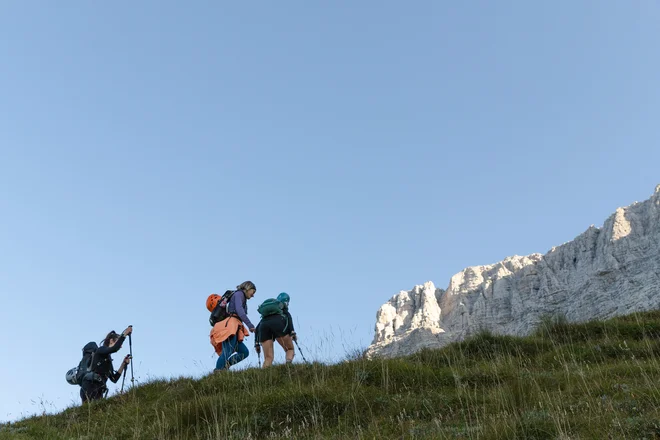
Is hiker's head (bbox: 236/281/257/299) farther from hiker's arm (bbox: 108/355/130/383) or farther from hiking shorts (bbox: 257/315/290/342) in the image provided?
hiker's arm (bbox: 108/355/130/383)

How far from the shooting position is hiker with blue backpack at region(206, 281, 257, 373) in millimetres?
11523

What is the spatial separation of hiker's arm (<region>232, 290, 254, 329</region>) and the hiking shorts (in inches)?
12.4

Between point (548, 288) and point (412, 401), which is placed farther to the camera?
point (548, 288)

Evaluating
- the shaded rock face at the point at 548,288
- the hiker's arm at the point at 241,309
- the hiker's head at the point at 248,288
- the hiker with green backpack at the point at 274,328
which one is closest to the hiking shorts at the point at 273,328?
the hiker with green backpack at the point at 274,328

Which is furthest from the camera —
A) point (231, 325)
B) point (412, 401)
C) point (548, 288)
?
point (548, 288)

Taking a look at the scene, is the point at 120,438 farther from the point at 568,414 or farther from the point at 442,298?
the point at 442,298

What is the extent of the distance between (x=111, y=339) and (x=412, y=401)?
7.81 m

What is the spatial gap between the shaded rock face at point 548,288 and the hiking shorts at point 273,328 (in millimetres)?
53424

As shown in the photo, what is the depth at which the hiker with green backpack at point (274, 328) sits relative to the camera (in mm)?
11695

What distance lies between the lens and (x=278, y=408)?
7.88 meters

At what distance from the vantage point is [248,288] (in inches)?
486

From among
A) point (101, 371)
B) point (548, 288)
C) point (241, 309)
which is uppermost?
point (548, 288)

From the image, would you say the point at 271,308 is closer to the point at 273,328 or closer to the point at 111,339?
the point at 273,328

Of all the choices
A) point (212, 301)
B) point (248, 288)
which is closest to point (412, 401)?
point (248, 288)
